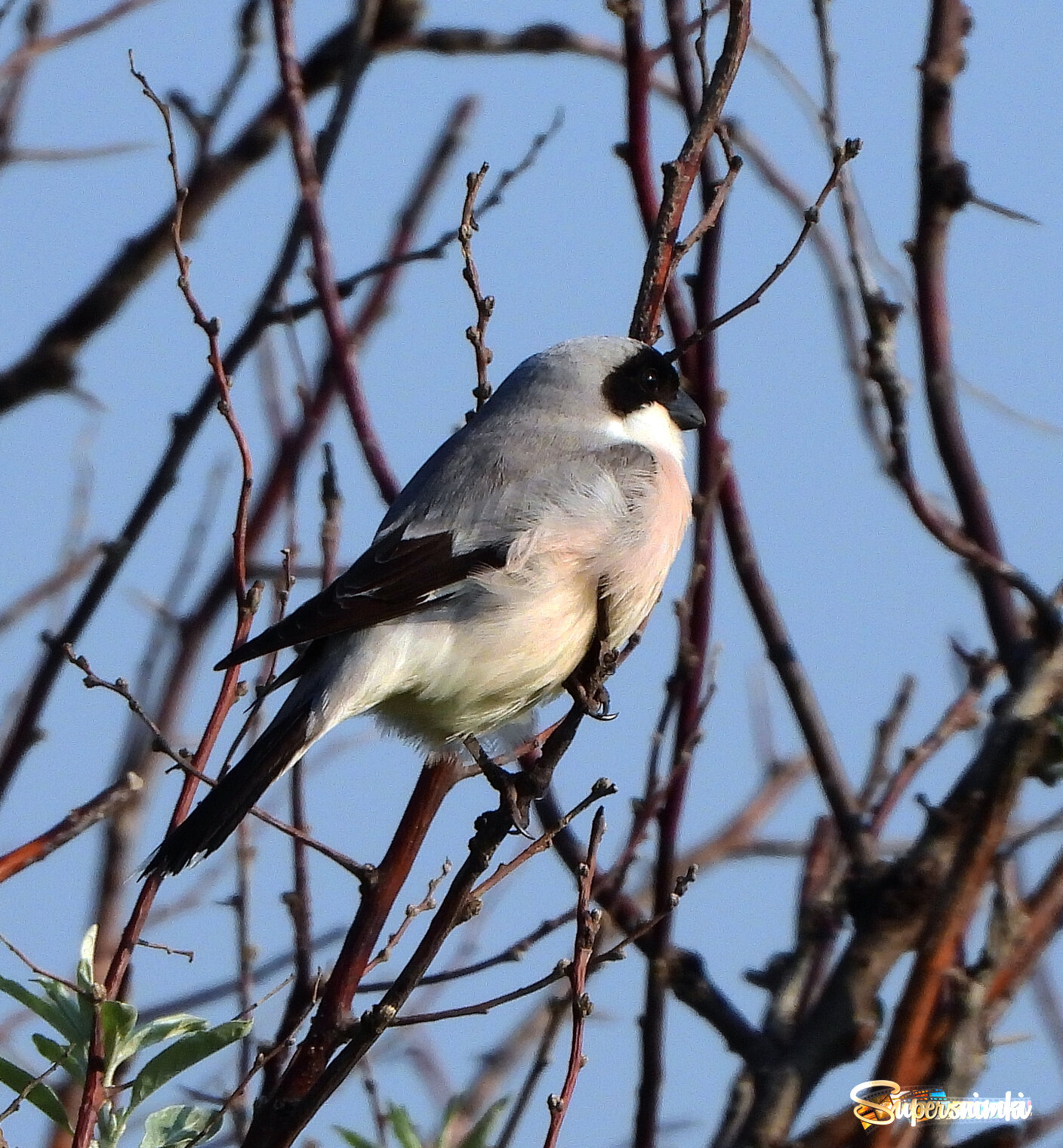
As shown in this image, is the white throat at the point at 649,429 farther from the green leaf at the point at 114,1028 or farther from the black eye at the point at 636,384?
the green leaf at the point at 114,1028

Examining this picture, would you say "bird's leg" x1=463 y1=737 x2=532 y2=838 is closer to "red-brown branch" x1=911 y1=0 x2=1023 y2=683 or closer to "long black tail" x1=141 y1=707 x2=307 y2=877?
"long black tail" x1=141 y1=707 x2=307 y2=877

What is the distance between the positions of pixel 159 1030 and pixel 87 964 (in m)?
0.14

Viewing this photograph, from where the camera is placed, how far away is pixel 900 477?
106 inches

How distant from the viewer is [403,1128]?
103 inches

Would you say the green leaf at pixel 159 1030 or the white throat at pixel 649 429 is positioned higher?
the white throat at pixel 649 429

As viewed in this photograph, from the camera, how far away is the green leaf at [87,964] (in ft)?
7.25

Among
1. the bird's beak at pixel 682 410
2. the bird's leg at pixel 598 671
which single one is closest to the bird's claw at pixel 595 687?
the bird's leg at pixel 598 671

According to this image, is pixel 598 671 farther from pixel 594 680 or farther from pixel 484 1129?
pixel 484 1129

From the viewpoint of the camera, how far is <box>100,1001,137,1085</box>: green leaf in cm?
213

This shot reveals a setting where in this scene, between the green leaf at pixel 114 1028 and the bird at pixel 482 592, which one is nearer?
the green leaf at pixel 114 1028

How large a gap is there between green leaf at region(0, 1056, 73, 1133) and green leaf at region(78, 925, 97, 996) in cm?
13

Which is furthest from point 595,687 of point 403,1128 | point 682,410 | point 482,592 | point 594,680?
point 682,410

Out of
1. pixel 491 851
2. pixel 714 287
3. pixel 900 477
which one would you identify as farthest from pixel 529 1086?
pixel 714 287

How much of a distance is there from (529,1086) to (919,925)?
62 centimetres
